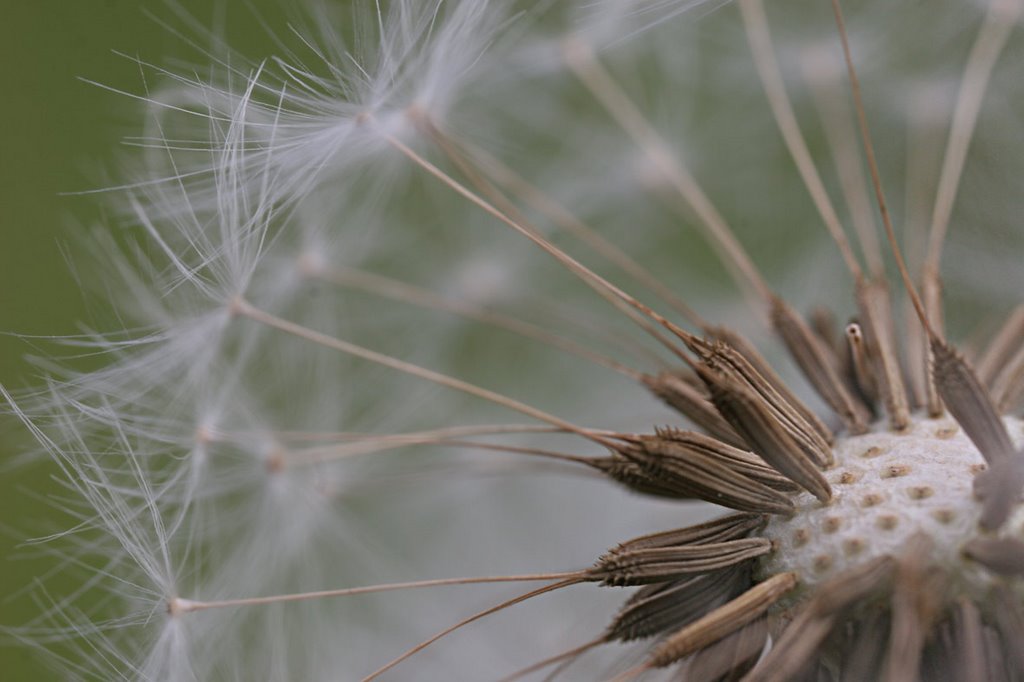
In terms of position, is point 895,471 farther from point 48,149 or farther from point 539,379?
point 48,149

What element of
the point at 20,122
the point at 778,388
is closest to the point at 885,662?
the point at 778,388

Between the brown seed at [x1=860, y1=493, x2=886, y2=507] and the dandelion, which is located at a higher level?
the dandelion

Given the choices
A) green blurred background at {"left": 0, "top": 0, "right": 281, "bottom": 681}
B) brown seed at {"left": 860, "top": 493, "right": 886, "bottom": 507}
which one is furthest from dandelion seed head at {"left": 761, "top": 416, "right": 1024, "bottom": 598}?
green blurred background at {"left": 0, "top": 0, "right": 281, "bottom": 681}

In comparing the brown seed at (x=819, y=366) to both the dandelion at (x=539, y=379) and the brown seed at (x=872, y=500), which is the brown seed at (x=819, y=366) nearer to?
the dandelion at (x=539, y=379)

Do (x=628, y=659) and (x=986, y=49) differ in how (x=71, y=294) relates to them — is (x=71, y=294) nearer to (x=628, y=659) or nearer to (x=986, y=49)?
(x=628, y=659)

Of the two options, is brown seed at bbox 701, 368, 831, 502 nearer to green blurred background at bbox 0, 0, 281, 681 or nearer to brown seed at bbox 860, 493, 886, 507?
brown seed at bbox 860, 493, 886, 507

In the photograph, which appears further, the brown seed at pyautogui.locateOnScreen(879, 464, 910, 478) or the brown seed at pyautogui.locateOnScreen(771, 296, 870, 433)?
the brown seed at pyautogui.locateOnScreen(771, 296, 870, 433)

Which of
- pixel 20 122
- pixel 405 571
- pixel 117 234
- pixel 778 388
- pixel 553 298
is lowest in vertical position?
pixel 778 388

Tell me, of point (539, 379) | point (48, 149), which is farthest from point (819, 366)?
point (48, 149)
